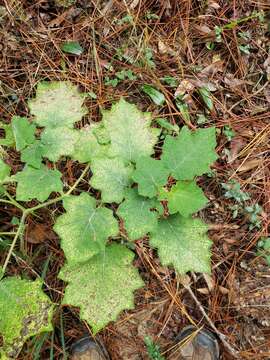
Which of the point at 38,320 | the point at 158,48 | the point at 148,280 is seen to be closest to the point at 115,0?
the point at 158,48

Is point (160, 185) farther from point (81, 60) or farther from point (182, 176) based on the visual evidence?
point (81, 60)

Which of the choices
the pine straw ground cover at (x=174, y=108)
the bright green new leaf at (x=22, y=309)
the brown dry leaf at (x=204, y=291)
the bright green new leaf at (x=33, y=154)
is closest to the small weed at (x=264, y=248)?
the pine straw ground cover at (x=174, y=108)

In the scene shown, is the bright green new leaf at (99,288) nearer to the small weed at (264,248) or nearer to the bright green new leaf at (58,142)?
the bright green new leaf at (58,142)

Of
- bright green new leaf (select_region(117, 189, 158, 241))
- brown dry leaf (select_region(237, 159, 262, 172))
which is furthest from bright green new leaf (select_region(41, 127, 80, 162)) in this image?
brown dry leaf (select_region(237, 159, 262, 172))

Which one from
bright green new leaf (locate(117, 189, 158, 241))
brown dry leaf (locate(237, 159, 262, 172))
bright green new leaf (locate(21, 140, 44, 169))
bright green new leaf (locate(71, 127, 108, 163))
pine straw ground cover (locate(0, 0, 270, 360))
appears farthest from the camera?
brown dry leaf (locate(237, 159, 262, 172))

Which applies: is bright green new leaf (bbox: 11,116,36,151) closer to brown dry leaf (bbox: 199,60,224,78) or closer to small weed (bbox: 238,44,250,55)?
brown dry leaf (bbox: 199,60,224,78)

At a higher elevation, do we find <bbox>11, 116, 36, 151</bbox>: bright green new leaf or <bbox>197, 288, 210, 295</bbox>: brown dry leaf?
<bbox>11, 116, 36, 151</bbox>: bright green new leaf

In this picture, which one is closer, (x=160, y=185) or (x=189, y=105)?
(x=160, y=185)
